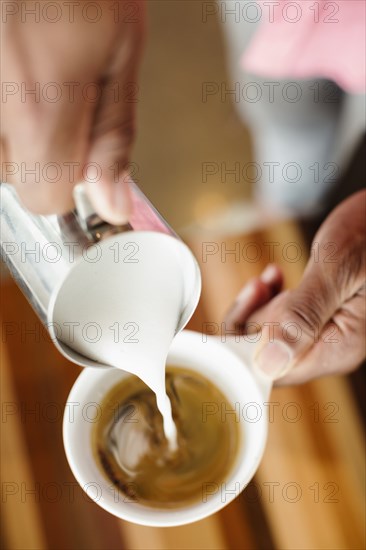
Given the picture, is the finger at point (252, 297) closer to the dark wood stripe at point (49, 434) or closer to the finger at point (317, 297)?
the finger at point (317, 297)

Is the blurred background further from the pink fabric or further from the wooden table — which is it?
the pink fabric

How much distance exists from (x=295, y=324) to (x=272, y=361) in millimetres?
62

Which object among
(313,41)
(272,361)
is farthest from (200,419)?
(313,41)

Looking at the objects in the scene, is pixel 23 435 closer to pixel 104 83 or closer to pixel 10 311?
pixel 10 311

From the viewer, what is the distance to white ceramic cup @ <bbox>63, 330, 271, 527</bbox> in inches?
19.3

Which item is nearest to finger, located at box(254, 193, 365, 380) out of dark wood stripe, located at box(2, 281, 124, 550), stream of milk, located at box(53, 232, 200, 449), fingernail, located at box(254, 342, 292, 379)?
fingernail, located at box(254, 342, 292, 379)

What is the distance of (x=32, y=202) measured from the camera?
0.42 meters

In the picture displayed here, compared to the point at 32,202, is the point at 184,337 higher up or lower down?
lower down

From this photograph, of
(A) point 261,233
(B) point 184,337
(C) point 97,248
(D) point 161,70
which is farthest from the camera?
(D) point 161,70

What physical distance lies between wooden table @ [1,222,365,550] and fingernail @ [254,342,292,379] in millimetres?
154

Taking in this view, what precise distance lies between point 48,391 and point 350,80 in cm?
45

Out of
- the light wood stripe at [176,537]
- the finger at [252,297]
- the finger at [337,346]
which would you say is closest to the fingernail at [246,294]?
the finger at [252,297]

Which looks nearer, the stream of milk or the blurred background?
the stream of milk

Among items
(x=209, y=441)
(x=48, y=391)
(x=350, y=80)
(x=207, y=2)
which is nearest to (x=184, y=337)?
(x=209, y=441)
